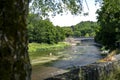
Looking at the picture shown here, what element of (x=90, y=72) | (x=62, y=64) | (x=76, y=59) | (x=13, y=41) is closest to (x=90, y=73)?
(x=90, y=72)

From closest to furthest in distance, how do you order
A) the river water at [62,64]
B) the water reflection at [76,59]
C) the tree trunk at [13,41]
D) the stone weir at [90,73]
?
the tree trunk at [13,41], the stone weir at [90,73], the river water at [62,64], the water reflection at [76,59]

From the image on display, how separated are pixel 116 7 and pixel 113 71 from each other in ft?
8.54

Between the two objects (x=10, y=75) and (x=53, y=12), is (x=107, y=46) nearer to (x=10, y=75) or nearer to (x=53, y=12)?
(x=53, y=12)

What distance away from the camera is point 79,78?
27.2 ft

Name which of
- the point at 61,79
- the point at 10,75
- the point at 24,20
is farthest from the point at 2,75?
the point at 61,79

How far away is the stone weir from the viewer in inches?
326

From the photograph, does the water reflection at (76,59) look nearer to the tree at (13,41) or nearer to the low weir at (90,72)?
the low weir at (90,72)

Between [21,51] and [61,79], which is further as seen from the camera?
[61,79]

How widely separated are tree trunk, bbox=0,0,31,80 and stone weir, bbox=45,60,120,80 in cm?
454

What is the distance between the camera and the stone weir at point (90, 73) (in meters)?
8.29

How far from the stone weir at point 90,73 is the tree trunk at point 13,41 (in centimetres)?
454

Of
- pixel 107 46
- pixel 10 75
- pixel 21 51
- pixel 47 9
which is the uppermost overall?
pixel 47 9

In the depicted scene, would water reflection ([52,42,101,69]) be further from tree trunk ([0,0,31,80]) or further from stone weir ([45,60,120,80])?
tree trunk ([0,0,31,80])

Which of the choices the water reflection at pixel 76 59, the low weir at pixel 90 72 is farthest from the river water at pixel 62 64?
the low weir at pixel 90 72
